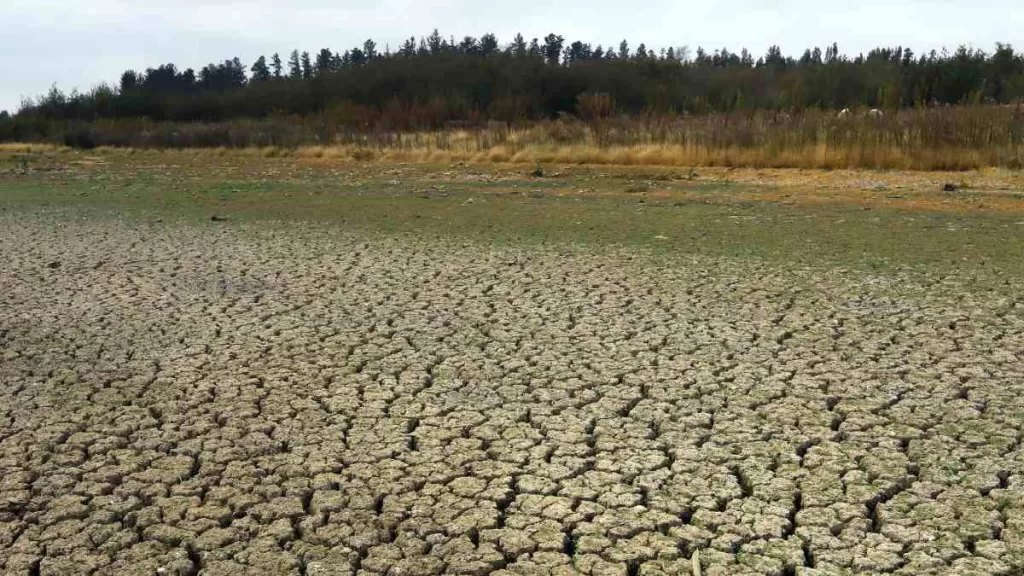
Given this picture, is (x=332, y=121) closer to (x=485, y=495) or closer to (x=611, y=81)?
(x=611, y=81)

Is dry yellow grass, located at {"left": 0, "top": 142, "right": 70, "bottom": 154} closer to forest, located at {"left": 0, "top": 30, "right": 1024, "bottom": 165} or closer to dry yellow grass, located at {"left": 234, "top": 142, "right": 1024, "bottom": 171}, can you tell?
forest, located at {"left": 0, "top": 30, "right": 1024, "bottom": 165}

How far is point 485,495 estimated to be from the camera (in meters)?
3.35

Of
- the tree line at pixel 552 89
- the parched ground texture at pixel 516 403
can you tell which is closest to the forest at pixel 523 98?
the tree line at pixel 552 89

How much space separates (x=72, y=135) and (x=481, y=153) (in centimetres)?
1614

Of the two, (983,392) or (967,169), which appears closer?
(983,392)

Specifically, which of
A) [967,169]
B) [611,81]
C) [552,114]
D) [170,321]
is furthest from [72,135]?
[170,321]

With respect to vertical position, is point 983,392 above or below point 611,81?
below

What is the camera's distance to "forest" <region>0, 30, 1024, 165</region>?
81.1 ft

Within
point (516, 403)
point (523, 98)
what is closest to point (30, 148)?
point (523, 98)

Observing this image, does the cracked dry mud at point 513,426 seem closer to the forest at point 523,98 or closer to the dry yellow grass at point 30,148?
the forest at point 523,98

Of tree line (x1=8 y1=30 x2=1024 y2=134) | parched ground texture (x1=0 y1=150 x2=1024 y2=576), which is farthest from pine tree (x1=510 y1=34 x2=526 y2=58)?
parched ground texture (x1=0 y1=150 x2=1024 y2=576)

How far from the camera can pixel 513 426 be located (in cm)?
401

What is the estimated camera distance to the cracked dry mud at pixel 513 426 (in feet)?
9.87

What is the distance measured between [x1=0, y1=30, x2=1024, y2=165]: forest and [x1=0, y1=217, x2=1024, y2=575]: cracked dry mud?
12.3 metres
